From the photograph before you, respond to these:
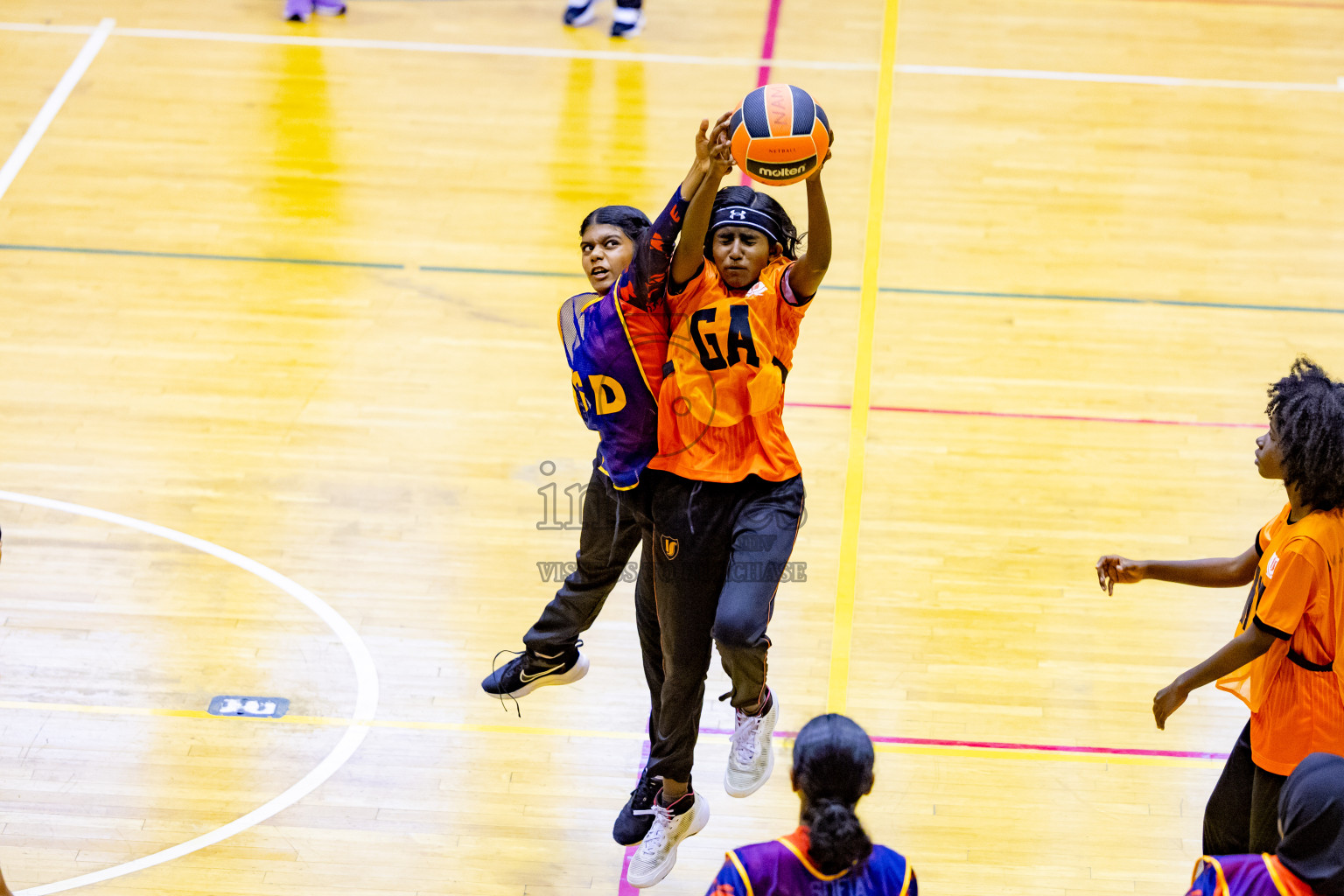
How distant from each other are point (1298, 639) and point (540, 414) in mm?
4480

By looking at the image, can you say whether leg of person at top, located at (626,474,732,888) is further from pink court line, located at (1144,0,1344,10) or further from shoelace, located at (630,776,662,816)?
pink court line, located at (1144,0,1344,10)

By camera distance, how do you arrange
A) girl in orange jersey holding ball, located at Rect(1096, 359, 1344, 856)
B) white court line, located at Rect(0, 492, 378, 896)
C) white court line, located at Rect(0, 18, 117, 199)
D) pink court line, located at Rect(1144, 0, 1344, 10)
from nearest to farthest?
1. girl in orange jersey holding ball, located at Rect(1096, 359, 1344, 856)
2. white court line, located at Rect(0, 492, 378, 896)
3. white court line, located at Rect(0, 18, 117, 199)
4. pink court line, located at Rect(1144, 0, 1344, 10)

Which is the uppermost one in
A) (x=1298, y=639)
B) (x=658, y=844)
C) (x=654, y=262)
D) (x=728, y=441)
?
(x=654, y=262)

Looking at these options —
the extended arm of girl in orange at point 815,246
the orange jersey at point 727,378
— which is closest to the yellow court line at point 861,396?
the orange jersey at point 727,378

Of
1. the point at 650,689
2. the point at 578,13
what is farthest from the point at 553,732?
the point at 578,13

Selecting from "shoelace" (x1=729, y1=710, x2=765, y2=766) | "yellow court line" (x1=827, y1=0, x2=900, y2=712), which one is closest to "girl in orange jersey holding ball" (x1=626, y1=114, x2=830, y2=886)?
"shoelace" (x1=729, y1=710, x2=765, y2=766)

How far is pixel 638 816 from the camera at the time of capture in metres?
5.02

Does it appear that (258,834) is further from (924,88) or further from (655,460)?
(924,88)

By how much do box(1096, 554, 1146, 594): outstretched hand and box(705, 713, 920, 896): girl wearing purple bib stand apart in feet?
5.51

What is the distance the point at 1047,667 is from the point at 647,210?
4.23 m

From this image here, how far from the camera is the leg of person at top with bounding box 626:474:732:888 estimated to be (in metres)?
4.46

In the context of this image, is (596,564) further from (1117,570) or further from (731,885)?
(731,885)

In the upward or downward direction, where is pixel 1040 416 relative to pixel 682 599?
downward

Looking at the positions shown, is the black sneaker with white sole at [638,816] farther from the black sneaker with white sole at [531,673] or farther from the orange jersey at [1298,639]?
the orange jersey at [1298,639]
